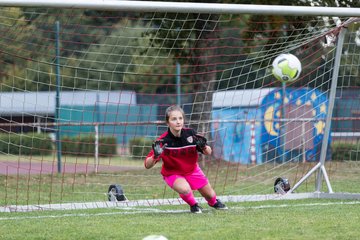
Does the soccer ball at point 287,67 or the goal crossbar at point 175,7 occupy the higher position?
the goal crossbar at point 175,7

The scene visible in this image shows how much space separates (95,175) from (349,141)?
490cm

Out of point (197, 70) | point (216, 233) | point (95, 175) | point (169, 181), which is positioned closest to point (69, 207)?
point (169, 181)

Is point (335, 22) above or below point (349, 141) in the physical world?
above

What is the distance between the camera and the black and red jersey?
8.86 metres

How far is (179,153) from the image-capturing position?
8891mm

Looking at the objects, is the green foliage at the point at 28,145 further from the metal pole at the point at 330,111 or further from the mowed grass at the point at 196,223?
the mowed grass at the point at 196,223

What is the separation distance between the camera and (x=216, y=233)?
22.6 feet

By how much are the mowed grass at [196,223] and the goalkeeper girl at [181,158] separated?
0.69 feet

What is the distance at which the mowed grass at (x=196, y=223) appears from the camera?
270 inches

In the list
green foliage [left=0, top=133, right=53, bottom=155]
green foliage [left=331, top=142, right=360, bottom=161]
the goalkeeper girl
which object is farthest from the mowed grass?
green foliage [left=331, top=142, right=360, bottom=161]

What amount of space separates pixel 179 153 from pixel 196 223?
4.48ft

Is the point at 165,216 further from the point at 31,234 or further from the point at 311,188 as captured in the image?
the point at 311,188

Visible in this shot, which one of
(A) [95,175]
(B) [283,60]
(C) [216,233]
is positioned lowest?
(A) [95,175]

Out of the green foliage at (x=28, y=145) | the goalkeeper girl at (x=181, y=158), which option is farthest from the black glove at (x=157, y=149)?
the green foliage at (x=28, y=145)
